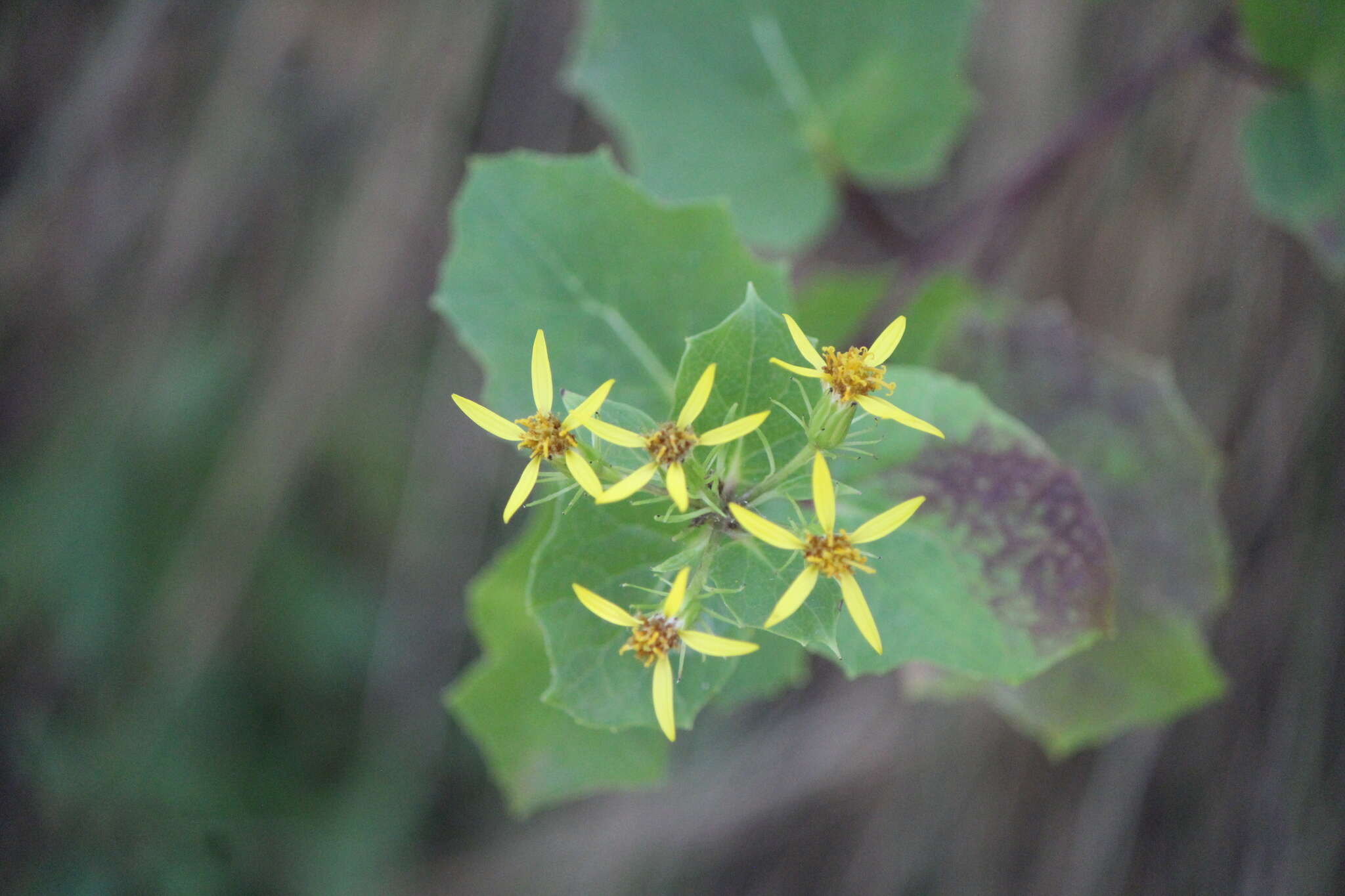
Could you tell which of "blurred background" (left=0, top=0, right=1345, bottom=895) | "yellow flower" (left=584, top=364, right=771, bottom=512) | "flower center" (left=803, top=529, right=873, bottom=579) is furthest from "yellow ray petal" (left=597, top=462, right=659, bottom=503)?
"blurred background" (left=0, top=0, right=1345, bottom=895)

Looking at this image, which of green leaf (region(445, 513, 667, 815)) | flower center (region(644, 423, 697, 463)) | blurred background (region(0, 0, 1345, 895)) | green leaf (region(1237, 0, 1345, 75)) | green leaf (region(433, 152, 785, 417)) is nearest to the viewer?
flower center (region(644, 423, 697, 463))

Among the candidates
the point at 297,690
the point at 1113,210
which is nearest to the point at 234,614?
the point at 297,690

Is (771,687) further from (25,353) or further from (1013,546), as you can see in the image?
(25,353)

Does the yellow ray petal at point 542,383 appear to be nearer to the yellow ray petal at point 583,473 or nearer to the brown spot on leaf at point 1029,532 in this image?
the yellow ray petal at point 583,473

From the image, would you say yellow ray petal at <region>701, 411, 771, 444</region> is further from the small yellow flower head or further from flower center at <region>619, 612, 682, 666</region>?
flower center at <region>619, 612, 682, 666</region>

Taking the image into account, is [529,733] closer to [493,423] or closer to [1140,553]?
[493,423]

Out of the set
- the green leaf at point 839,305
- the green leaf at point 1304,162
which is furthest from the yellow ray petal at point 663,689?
the green leaf at point 1304,162

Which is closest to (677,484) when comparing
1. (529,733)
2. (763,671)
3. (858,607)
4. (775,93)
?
(858,607)
